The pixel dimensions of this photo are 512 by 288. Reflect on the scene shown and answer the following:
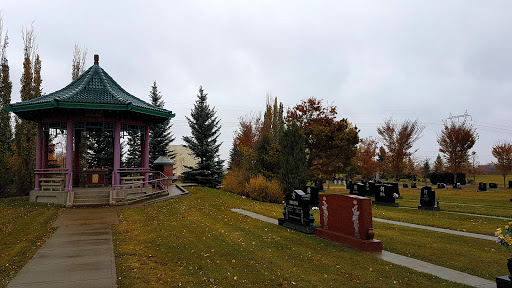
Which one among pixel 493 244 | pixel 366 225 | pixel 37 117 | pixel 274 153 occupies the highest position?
pixel 37 117

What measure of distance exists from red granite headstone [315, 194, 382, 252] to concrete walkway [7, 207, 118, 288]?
6.17 metres

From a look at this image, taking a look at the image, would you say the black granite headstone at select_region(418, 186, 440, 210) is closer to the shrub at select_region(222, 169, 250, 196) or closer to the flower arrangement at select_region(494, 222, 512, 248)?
the shrub at select_region(222, 169, 250, 196)

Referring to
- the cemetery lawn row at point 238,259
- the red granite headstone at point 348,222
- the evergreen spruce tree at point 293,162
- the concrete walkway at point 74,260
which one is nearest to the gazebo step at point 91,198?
the concrete walkway at point 74,260

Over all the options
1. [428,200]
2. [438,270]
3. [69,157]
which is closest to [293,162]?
[428,200]

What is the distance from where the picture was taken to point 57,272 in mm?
6309

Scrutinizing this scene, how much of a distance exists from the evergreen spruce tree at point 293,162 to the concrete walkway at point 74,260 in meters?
13.4

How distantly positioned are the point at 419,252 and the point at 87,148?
32776 millimetres

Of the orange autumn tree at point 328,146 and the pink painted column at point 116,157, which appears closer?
the pink painted column at point 116,157

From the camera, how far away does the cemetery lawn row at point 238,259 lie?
19.9ft

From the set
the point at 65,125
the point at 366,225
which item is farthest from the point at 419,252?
the point at 65,125

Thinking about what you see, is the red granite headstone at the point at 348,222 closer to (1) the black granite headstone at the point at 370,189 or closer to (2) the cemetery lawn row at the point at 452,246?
(2) the cemetery lawn row at the point at 452,246

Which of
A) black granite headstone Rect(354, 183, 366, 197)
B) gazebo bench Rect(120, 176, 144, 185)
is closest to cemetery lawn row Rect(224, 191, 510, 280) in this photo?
gazebo bench Rect(120, 176, 144, 185)

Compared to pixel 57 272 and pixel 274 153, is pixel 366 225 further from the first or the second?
pixel 274 153

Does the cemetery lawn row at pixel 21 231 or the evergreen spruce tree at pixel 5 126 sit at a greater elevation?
the evergreen spruce tree at pixel 5 126
